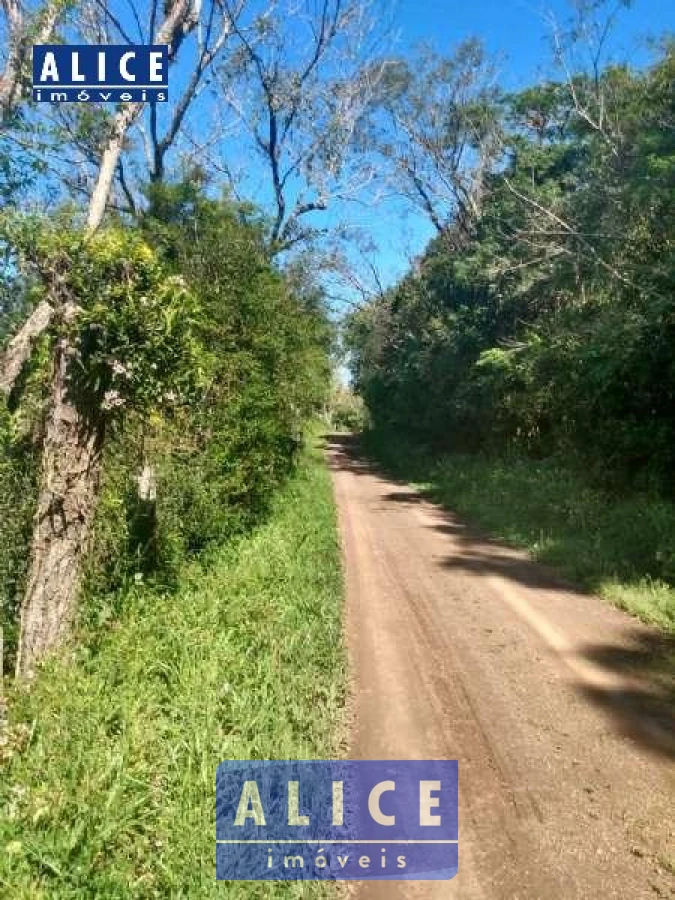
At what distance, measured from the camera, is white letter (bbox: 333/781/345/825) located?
126 inches

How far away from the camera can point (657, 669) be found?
198 inches

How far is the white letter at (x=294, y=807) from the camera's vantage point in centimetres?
304

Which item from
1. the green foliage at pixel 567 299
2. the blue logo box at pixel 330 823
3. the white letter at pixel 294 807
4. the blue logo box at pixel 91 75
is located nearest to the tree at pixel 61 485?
the blue logo box at pixel 330 823

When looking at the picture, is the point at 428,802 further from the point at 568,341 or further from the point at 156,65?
the point at 156,65

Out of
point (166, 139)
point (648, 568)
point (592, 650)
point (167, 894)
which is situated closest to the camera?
point (167, 894)

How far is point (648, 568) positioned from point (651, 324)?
4.00 metres

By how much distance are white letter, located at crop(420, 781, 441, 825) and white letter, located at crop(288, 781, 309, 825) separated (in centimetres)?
72

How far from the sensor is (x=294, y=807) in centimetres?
309

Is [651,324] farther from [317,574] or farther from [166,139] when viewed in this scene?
[166,139]

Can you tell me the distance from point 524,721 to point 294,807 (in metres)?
2.02

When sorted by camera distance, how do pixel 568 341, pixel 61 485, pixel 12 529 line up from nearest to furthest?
pixel 61 485 → pixel 12 529 → pixel 568 341

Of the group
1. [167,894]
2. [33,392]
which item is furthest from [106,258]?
[167,894]

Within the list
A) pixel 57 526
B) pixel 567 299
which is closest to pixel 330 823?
pixel 57 526

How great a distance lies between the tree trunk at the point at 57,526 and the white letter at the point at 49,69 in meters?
7.10
